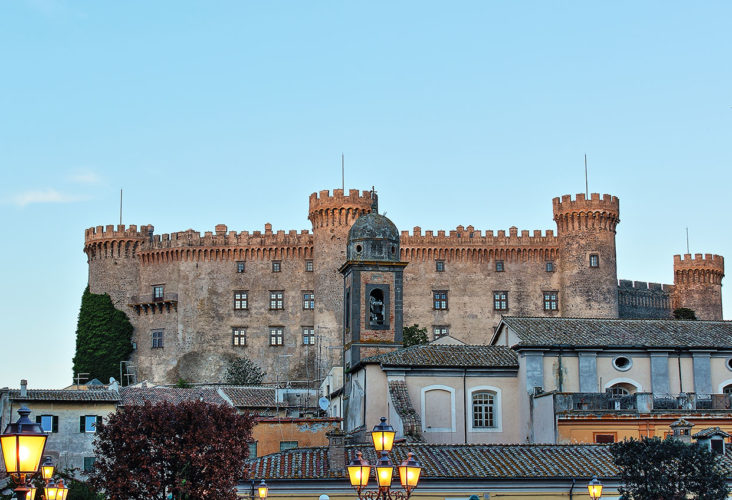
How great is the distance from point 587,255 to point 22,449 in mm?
65162

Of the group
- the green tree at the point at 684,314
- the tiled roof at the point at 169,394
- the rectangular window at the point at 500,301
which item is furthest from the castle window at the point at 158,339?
the green tree at the point at 684,314

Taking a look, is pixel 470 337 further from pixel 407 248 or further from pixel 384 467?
pixel 384 467

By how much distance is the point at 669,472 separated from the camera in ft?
82.8

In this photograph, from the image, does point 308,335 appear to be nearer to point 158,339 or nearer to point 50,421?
point 158,339

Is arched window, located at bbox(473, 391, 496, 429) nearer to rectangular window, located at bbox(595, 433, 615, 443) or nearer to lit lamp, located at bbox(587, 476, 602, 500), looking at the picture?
rectangular window, located at bbox(595, 433, 615, 443)

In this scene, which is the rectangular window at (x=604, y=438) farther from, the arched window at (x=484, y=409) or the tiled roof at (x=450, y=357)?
the tiled roof at (x=450, y=357)

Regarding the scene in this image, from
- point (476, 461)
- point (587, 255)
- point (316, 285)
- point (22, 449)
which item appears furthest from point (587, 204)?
point (22, 449)

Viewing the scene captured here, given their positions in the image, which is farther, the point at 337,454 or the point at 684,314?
the point at 684,314

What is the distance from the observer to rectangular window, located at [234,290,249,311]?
76.4 m

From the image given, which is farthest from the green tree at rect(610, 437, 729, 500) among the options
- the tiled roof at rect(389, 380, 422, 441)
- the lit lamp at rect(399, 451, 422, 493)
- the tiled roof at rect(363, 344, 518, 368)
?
the tiled roof at rect(363, 344, 518, 368)

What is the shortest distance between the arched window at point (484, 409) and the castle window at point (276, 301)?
36.4m

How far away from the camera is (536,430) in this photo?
128 ft

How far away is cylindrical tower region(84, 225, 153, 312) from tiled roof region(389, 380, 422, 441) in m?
42.2

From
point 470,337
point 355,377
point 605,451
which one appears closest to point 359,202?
point 470,337
